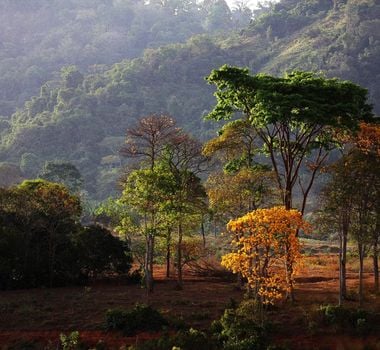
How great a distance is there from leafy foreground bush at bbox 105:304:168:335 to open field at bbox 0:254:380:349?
46 centimetres

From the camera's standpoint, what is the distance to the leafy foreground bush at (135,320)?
18797 millimetres

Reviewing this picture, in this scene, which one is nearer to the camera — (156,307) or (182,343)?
(182,343)

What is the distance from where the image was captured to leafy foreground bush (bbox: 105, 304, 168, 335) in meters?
18.8

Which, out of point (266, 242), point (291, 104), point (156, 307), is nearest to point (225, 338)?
point (266, 242)

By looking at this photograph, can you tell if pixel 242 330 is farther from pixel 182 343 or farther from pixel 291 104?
pixel 291 104

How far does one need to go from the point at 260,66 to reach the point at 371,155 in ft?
462

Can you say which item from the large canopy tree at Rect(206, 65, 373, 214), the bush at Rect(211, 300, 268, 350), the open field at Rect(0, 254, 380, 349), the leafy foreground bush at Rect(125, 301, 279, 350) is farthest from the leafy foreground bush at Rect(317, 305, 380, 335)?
the large canopy tree at Rect(206, 65, 373, 214)

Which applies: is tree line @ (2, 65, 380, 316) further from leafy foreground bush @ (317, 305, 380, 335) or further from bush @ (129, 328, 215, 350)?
bush @ (129, 328, 215, 350)

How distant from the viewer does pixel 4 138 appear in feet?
420

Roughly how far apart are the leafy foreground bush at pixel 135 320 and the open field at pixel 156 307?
1.50 feet

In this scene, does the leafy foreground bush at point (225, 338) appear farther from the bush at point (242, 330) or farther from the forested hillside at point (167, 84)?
the forested hillside at point (167, 84)

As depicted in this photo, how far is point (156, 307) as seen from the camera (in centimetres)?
2341

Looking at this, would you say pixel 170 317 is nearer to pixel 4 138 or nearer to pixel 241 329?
pixel 241 329

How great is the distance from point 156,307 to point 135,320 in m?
4.49
